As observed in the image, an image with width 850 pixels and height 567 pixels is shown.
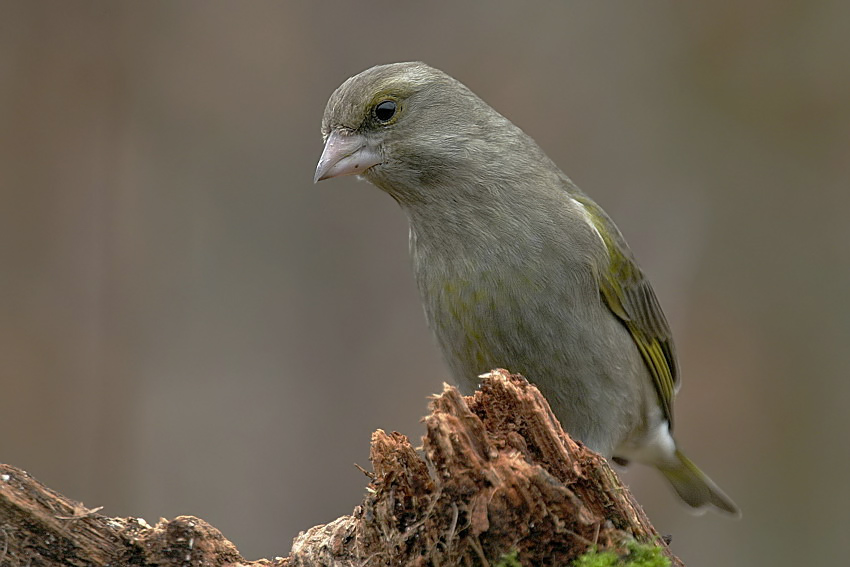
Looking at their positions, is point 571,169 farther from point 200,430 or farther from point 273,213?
point 200,430

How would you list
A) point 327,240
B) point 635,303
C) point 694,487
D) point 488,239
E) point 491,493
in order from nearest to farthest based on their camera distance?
point 491,493 < point 488,239 < point 635,303 < point 694,487 < point 327,240

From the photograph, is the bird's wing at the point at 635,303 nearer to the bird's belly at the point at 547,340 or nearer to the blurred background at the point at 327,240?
the bird's belly at the point at 547,340

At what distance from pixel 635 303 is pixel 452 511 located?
2434mm

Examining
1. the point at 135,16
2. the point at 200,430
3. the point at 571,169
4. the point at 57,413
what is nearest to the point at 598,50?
the point at 571,169

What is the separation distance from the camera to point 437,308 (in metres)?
4.77

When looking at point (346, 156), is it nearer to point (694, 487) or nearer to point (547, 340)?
point (547, 340)

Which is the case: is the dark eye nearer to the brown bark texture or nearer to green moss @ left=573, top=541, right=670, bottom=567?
the brown bark texture

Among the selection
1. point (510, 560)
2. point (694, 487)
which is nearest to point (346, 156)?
point (510, 560)

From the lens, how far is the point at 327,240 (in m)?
7.92

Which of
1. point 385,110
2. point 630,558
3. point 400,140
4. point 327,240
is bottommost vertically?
point 630,558

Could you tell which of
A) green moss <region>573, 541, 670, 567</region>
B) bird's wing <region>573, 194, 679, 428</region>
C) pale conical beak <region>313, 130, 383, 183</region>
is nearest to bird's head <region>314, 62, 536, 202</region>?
pale conical beak <region>313, 130, 383, 183</region>

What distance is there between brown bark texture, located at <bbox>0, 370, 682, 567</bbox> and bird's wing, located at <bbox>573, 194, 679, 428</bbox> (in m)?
1.84

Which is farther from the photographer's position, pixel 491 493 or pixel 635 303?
pixel 635 303

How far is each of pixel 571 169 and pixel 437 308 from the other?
422 cm
